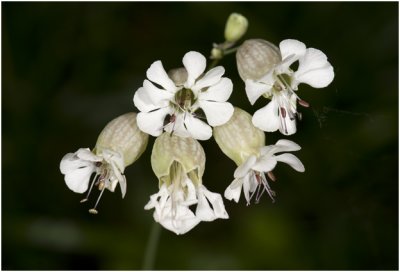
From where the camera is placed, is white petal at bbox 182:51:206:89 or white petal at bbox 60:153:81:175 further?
white petal at bbox 60:153:81:175

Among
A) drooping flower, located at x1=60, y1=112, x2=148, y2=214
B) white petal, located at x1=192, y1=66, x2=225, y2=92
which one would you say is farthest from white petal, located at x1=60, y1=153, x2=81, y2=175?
white petal, located at x1=192, y1=66, x2=225, y2=92

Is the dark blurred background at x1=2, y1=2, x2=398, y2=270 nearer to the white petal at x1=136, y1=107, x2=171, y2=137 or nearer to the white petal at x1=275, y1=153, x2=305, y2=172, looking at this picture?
the white petal at x1=275, y1=153, x2=305, y2=172

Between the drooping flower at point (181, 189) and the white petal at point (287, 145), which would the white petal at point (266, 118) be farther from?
the drooping flower at point (181, 189)

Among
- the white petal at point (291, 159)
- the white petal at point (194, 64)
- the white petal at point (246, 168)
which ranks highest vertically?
the white petal at point (194, 64)

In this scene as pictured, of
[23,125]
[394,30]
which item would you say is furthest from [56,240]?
[394,30]

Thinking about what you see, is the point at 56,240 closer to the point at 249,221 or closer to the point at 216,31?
the point at 249,221

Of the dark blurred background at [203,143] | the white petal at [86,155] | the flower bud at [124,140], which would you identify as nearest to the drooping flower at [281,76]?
the flower bud at [124,140]
